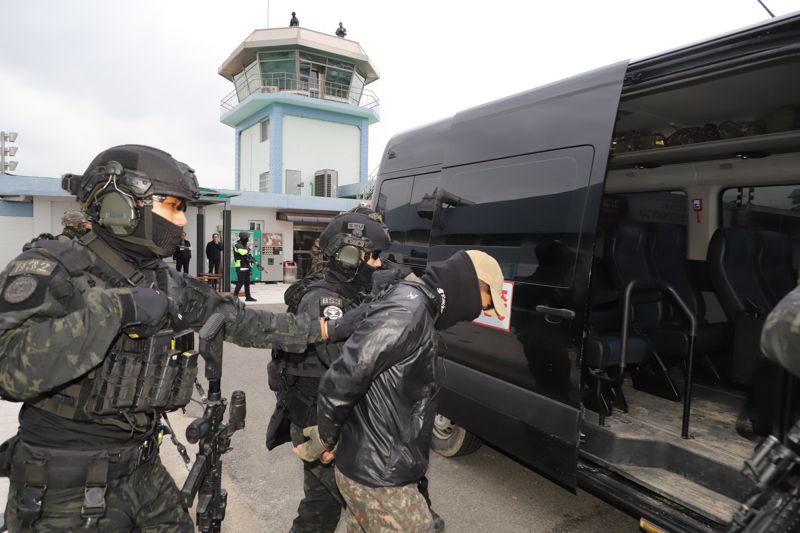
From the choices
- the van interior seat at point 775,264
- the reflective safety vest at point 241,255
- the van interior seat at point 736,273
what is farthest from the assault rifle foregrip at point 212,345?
the reflective safety vest at point 241,255

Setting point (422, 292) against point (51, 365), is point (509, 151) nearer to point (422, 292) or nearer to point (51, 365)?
point (422, 292)

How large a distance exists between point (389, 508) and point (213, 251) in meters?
13.7

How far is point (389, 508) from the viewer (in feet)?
5.83

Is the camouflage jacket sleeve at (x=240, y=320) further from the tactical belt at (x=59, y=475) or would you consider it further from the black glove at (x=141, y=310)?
the tactical belt at (x=59, y=475)

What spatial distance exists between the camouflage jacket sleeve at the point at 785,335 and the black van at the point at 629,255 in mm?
889

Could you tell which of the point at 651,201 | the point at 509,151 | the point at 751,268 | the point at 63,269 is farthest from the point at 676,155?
the point at 63,269

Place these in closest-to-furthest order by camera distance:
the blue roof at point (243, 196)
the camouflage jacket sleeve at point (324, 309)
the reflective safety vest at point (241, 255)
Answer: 1. the camouflage jacket sleeve at point (324, 309)
2. the reflective safety vest at point (241, 255)
3. the blue roof at point (243, 196)

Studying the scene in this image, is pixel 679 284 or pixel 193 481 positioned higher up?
pixel 679 284

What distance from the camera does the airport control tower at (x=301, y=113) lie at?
2562cm

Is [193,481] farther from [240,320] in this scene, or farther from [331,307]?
[331,307]

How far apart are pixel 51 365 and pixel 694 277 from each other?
5.44m

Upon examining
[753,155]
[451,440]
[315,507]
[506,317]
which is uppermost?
[753,155]

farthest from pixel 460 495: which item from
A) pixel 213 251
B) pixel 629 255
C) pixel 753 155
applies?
pixel 213 251

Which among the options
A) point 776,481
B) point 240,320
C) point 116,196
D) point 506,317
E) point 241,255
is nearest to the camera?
point 776,481
